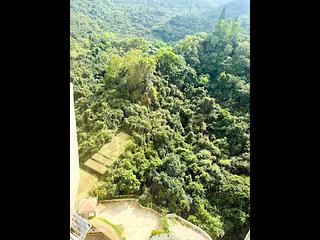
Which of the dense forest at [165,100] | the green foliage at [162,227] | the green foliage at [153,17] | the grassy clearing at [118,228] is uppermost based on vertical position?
the green foliage at [153,17]

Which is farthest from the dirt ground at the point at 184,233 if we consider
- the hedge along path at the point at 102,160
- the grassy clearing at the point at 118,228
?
the hedge along path at the point at 102,160

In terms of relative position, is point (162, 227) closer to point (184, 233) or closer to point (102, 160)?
point (184, 233)

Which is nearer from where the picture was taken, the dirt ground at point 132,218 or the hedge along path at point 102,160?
the dirt ground at point 132,218

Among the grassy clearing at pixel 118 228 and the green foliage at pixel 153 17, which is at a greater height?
the green foliage at pixel 153 17

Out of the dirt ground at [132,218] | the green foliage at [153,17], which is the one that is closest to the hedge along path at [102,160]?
the dirt ground at [132,218]

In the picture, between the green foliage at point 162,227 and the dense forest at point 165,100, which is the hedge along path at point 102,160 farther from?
the green foliage at point 162,227
